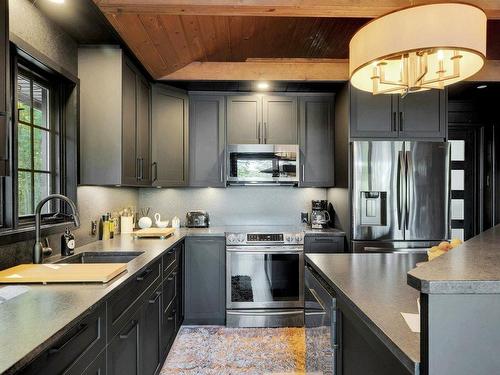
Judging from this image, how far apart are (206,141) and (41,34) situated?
1.86 meters

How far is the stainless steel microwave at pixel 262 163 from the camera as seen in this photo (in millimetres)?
3643

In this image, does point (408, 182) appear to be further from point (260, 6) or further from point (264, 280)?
point (260, 6)

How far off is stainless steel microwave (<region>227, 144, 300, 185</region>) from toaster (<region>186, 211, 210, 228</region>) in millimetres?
576

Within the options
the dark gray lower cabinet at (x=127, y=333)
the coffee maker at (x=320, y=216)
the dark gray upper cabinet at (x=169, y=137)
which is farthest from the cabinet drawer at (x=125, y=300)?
the coffee maker at (x=320, y=216)

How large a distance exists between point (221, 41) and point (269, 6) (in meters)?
1.11

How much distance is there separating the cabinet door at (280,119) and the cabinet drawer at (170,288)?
5.59ft

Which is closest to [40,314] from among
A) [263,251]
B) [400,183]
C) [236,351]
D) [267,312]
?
[236,351]

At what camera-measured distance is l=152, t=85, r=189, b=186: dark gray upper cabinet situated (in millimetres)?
3465

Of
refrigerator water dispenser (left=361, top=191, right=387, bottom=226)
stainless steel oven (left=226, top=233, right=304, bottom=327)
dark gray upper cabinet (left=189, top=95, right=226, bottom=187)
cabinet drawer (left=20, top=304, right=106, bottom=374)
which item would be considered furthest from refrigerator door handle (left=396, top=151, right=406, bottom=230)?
cabinet drawer (left=20, top=304, right=106, bottom=374)

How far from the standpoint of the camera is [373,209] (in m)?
3.24

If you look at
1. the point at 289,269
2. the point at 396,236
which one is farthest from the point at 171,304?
the point at 396,236

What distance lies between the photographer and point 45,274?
159 centimetres

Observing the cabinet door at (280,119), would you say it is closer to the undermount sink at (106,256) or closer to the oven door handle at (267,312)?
the oven door handle at (267,312)

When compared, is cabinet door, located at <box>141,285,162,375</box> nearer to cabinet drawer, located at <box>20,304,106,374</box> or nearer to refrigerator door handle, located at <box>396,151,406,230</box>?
cabinet drawer, located at <box>20,304,106,374</box>
